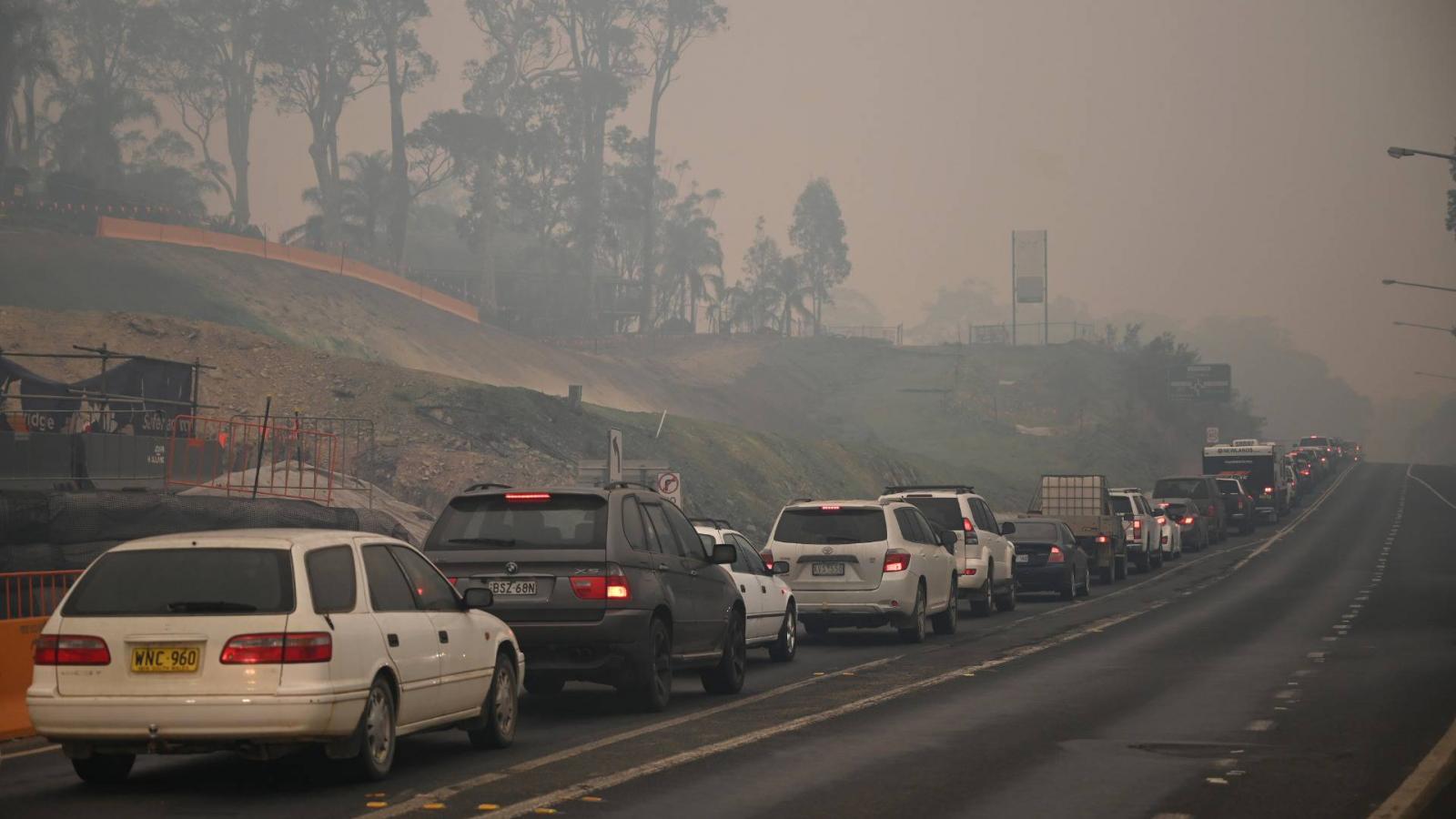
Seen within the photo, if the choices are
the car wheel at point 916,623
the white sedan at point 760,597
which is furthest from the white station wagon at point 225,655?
the car wheel at point 916,623

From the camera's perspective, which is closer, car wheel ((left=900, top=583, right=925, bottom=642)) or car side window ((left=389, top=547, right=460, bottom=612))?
car side window ((left=389, top=547, right=460, bottom=612))

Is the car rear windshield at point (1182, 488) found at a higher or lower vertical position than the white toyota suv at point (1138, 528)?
higher

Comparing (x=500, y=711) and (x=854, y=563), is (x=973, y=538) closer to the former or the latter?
(x=854, y=563)

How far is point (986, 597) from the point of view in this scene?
27312mm

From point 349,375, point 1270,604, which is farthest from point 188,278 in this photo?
point 1270,604

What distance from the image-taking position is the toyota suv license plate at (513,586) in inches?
548

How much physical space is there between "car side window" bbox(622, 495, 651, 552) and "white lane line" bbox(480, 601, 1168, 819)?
6.43ft

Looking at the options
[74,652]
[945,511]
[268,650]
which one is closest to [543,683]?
[268,650]

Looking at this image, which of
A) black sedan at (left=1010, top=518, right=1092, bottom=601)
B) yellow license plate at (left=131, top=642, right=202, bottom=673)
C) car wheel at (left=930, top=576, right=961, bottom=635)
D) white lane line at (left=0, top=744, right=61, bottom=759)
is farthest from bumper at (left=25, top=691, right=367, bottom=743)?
black sedan at (left=1010, top=518, right=1092, bottom=601)

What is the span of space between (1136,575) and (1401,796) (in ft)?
101

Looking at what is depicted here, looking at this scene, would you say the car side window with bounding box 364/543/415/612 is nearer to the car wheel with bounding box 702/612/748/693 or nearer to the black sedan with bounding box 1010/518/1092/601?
the car wheel with bounding box 702/612/748/693

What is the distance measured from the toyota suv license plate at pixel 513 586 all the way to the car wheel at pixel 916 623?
29.3ft

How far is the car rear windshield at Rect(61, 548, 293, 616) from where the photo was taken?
9.96 metres

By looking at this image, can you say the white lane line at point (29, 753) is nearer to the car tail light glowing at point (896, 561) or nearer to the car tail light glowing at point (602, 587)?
the car tail light glowing at point (602, 587)
